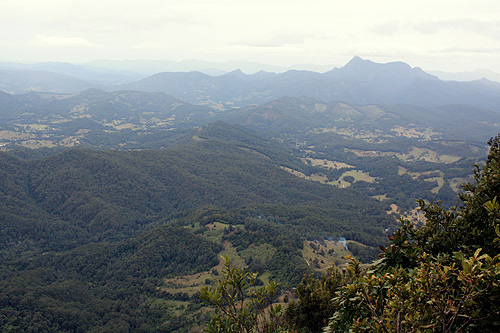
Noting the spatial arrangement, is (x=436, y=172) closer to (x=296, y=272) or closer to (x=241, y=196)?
(x=241, y=196)

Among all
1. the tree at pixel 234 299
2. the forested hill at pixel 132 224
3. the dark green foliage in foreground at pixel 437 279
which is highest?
the dark green foliage in foreground at pixel 437 279

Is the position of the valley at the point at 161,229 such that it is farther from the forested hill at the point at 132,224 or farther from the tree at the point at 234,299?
the tree at the point at 234,299

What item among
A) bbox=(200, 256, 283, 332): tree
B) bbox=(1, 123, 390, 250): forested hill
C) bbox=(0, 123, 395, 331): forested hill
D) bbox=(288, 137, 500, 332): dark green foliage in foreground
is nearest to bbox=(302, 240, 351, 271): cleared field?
bbox=(0, 123, 395, 331): forested hill

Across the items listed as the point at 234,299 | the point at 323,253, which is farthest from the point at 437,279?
the point at 323,253

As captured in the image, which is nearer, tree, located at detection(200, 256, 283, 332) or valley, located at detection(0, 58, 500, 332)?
tree, located at detection(200, 256, 283, 332)

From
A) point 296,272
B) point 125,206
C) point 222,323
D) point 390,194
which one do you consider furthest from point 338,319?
point 390,194

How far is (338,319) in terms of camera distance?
8156mm

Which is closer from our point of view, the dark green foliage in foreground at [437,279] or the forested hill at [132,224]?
the dark green foliage in foreground at [437,279]

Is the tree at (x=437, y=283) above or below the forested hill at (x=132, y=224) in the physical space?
above

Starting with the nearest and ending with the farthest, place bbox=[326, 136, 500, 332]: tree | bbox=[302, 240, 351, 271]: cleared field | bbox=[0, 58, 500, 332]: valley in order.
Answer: bbox=[326, 136, 500, 332]: tree
bbox=[0, 58, 500, 332]: valley
bbox=[302, 240, 351, 271]: cleared field

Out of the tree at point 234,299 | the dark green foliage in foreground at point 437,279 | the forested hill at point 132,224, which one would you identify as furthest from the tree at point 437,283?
the forested hill at point 132,224

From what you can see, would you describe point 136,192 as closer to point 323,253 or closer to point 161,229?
point 161,229

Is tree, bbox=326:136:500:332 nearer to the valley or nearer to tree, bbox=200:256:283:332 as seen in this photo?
tree, bbox=200:256:283:332

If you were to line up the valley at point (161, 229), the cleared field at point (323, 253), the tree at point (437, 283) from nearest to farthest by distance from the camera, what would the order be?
1. the tree at point (437, 283)
2. the valley at point (161, 229)
3. the cleared field at point (323, 253)
